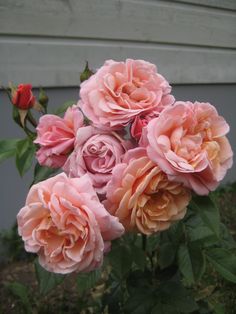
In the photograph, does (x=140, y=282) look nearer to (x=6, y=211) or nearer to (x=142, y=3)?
(x=6, y=211)

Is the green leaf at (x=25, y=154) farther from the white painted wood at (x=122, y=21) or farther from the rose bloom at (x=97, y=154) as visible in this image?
the white painted wood at (x=122, y=21)

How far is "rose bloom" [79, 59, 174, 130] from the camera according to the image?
95 centimetres

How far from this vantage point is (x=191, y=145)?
2.95ft

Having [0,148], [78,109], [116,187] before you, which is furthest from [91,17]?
[116,187]

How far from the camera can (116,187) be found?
0.89m

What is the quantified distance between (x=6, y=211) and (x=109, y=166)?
2.43 m

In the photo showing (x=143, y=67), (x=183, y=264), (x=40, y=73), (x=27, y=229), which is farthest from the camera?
(x=40, y=73)

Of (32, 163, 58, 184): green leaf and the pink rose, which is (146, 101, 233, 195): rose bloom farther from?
(32, 163, 58, 184): green leaf

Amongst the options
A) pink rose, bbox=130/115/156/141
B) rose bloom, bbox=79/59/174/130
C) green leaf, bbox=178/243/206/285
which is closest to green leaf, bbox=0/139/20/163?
rose bloom, bbox=79/59/174/130

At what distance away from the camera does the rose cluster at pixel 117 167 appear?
84 centimetres

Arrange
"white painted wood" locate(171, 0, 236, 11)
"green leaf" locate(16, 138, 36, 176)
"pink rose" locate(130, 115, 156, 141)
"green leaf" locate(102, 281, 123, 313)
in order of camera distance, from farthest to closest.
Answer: "white painted wood" locate(171, 0, 236, 11) → "green leaf" locate(102, 281, 123, 313) → "green leaf" locate(16, 138, 36, 176) → "pink rose" locate(130, 115, 156, 141)

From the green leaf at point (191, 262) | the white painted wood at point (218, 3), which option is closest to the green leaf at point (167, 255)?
the green leaf at point (191, 262)

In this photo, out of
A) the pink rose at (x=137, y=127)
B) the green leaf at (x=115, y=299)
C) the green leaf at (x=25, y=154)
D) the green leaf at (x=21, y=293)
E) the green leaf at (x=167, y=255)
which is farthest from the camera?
the green leaf at (x=21, y=293)

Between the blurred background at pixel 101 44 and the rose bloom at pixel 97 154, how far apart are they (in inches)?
78.3
